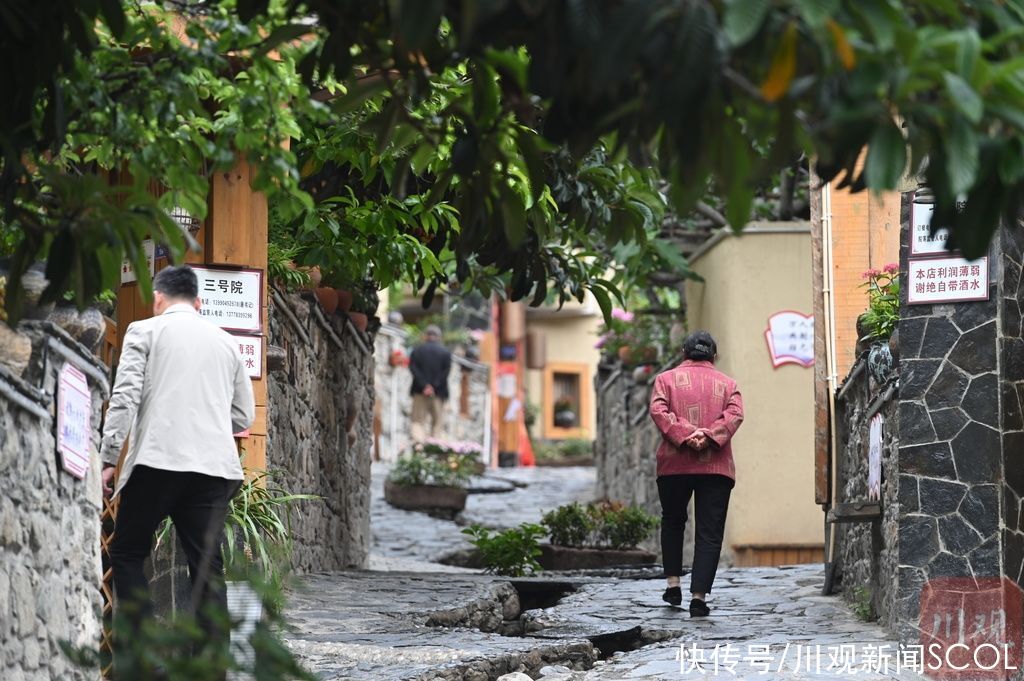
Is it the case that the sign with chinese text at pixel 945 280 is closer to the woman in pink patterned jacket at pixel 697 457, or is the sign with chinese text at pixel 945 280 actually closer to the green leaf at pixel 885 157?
the woman in pink patterned jacket at pixel 697 457

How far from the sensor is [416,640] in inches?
309

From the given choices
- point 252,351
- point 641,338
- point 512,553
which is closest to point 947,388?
point 252,351

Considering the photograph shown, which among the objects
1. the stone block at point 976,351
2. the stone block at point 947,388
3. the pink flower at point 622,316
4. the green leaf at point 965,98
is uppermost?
the pink flower at point 622,316

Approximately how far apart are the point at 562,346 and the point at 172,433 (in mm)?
36259

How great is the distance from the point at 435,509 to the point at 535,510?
180 cm

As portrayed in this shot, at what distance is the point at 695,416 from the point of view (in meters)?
9.17

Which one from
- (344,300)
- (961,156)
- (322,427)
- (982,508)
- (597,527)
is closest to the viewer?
(961,156)

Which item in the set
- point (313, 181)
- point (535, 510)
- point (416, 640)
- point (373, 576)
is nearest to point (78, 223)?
point (416, 640)

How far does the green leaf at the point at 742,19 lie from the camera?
3.27 m

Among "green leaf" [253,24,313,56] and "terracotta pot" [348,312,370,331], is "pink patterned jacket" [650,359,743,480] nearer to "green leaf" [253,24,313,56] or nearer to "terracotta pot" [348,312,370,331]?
"terracotta pot" [348,312,370,331]

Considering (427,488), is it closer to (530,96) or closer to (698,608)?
(698,608)

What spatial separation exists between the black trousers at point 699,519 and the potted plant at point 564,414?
1276 inches

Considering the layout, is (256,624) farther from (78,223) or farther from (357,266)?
(357,266)

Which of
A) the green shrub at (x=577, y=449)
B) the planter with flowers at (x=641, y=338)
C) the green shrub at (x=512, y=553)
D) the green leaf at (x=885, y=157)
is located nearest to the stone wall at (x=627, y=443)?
the planter with flowers at (x=641, y=338)
